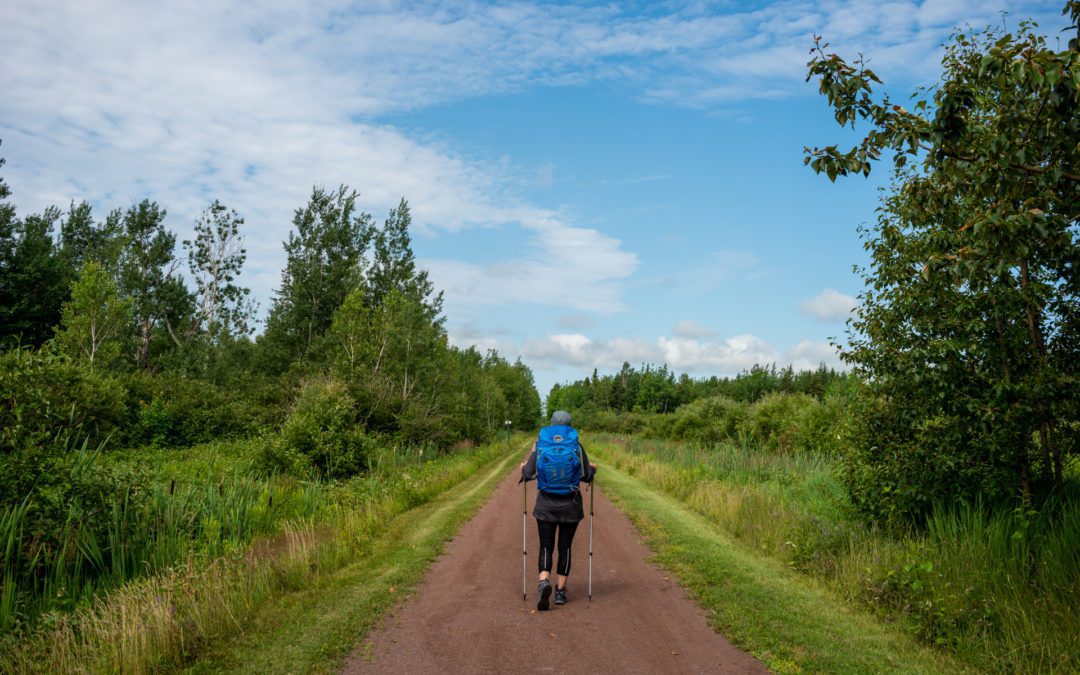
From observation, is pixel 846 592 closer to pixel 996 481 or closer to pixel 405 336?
pixel 996 481

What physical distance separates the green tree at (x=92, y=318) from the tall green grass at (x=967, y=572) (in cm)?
3583

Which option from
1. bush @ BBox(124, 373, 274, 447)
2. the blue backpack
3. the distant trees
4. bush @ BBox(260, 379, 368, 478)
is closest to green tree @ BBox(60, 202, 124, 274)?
the distant trees

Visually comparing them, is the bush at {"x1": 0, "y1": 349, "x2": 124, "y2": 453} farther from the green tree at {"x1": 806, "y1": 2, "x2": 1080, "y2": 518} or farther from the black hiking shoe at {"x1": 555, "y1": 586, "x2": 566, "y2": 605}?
the green tree at {"x1": 806, "y1": 2, "x2": 1080, "y2": 518}

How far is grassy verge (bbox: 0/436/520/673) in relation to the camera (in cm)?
545

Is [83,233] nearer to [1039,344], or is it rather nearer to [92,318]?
[92,318]

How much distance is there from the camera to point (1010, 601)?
249 inches

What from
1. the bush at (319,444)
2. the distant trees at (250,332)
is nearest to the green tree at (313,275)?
the distant trees at (250,332)

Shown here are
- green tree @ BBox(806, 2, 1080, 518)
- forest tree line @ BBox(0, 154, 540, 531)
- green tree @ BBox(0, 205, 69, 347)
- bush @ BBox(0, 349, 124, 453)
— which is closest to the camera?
green tree @ BBox(806, 2, 1080, 518)

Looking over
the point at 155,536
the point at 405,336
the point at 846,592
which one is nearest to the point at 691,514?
the point at 846,592

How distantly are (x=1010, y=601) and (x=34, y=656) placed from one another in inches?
357

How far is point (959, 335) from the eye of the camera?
8.13m

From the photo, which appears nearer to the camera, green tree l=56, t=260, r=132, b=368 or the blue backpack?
the blue backpack

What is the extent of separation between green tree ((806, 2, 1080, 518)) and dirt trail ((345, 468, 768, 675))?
373 centimetres

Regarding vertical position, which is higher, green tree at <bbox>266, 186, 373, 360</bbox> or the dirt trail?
green tree at <bbox>266, 186, 373, 360</bbox>
